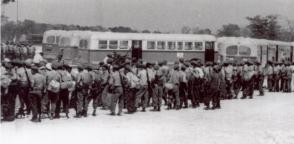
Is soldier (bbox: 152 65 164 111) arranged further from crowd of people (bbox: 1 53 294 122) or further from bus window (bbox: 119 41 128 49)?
bus window (bbox: 119 41 128 49)

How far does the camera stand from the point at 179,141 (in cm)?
1210

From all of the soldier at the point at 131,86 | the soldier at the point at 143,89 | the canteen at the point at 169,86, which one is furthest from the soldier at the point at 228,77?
the soldier at the point at 131,86

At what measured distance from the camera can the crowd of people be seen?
14.4 meters

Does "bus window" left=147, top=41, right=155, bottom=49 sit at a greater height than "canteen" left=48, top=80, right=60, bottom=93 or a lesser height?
greater

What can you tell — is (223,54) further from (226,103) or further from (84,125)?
(84,125)

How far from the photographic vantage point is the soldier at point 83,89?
51.2 feet

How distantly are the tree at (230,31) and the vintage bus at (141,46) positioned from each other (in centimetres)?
4905

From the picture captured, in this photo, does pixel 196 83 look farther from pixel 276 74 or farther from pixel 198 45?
pixel 198 45

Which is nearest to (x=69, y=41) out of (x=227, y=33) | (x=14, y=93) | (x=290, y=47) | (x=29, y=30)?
(x=290, y=47)

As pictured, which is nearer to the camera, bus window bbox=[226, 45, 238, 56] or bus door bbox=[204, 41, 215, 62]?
bus door bbox=[204, 41, 215, 62]

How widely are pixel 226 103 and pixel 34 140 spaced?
10.6m

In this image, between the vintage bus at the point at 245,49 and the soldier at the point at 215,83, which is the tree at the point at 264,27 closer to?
the vintage bus at the point at 245,49

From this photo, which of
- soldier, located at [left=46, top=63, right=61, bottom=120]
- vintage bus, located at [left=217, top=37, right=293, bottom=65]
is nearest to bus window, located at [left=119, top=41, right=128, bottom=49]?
vintage bus, located at [left=217, top=37, right=293, bottom=65]

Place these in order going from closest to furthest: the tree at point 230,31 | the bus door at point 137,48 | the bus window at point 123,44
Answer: the bus window at point 123,44
the bus door at point 137,48
the tree at point 230,31
